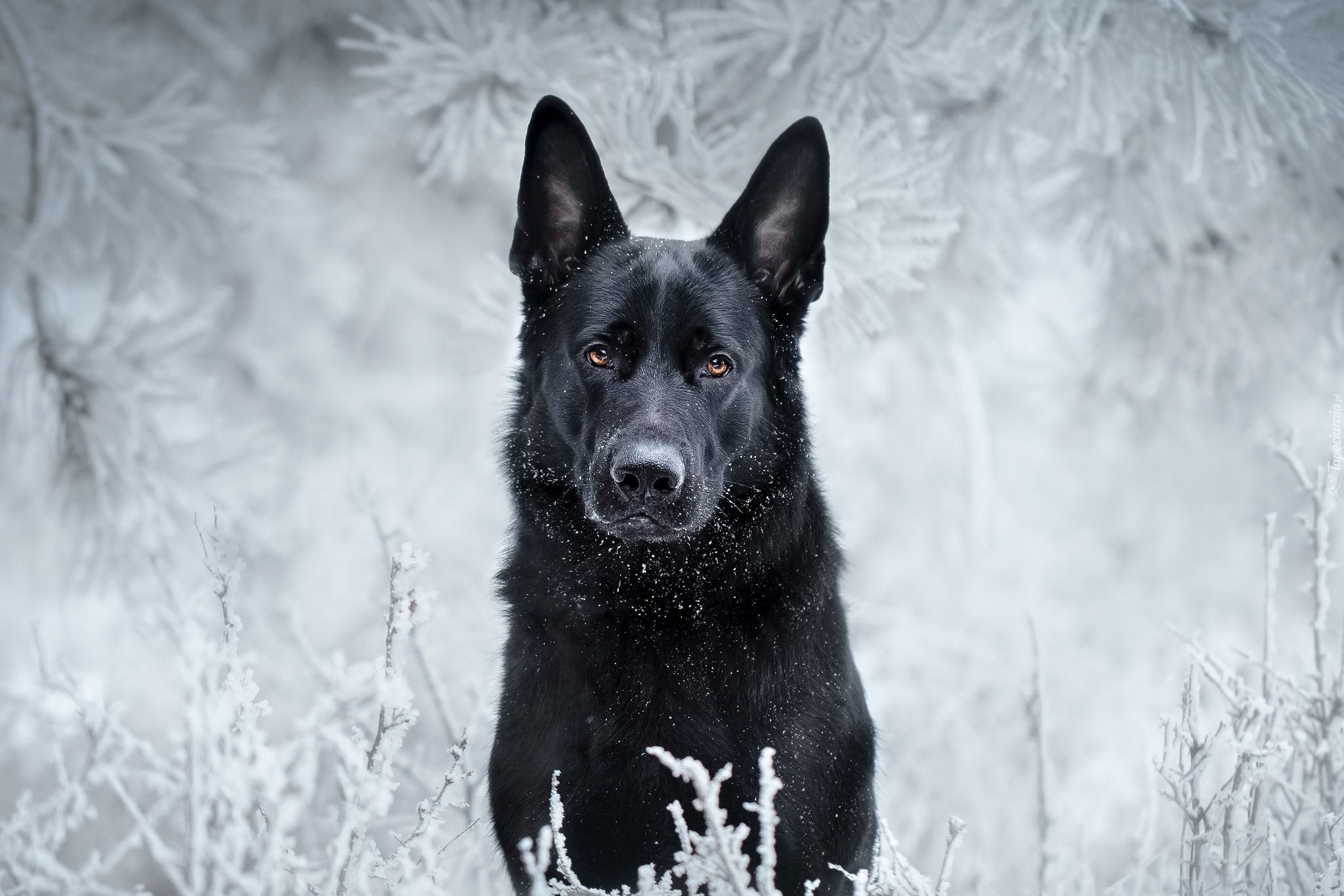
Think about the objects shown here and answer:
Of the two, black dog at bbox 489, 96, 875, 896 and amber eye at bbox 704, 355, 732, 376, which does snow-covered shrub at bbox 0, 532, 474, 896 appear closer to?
black dog at bbox 489, 96, 875, 896

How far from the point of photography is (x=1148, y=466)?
16.9 feet

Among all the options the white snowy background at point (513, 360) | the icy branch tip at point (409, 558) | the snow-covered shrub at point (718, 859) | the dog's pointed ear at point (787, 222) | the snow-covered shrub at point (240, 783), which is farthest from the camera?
the white snowy background at point (513, 360)

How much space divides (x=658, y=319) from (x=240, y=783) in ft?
3.92

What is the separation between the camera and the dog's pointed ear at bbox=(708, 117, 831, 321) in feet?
6.79

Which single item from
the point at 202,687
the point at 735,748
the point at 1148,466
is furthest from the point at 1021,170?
the point at 202,687

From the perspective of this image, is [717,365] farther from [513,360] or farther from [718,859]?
[718,859]

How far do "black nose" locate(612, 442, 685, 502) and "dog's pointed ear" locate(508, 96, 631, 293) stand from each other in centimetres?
65

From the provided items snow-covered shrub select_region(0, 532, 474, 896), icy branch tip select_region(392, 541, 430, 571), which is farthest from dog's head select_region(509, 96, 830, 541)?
snow-covered shrub select_region(0, 532, 474, 896)

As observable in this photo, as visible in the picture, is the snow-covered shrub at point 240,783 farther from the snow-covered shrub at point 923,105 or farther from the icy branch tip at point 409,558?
the snow-covered shrub at point 923,105

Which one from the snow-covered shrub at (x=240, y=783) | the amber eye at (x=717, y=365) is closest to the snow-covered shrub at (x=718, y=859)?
the snow-covered shrub at (x=240, y=783)

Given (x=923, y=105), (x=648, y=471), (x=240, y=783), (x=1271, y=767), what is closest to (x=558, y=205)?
(x=648, y=471)

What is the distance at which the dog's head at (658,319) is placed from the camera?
1.94 metres

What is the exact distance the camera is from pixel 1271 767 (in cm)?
210

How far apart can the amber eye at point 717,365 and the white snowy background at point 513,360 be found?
0.39 meters
